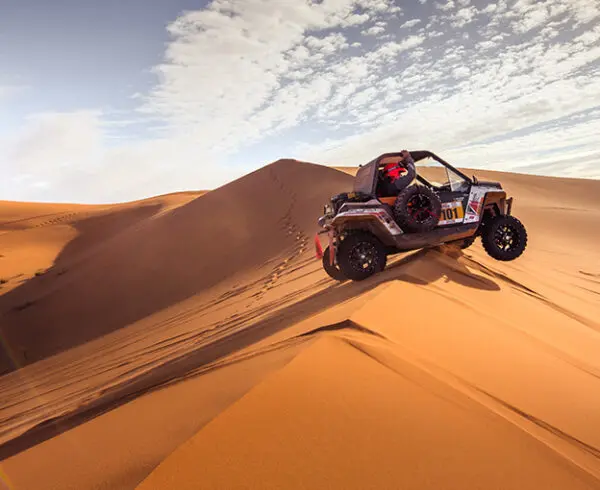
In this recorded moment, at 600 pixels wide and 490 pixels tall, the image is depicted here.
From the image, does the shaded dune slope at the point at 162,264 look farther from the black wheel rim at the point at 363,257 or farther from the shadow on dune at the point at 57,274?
the black wheel rim at the point at 363,257

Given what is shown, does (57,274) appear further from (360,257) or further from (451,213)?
(451,213)

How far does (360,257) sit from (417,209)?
1.07 meters

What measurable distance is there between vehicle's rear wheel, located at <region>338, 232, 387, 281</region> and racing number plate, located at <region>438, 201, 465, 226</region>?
44.9 inches

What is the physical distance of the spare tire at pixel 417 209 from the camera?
5555mm

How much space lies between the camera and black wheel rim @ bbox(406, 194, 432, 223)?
5.62 m

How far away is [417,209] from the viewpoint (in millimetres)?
5648

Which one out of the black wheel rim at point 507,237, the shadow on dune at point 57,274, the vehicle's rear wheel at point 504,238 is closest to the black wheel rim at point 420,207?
the vehicle's rear wheel at point 504,238

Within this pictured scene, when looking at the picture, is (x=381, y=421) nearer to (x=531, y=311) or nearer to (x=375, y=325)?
(x=375, y=325)

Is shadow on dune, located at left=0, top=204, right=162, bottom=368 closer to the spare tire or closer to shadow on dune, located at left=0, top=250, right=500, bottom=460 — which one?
shadow on dune, located at left=0, top=250, right=500, bottom=460

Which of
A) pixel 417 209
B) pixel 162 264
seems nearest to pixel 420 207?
pixel 417 209

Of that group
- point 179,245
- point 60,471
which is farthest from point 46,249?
point 60,471

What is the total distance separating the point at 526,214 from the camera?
16.7 m

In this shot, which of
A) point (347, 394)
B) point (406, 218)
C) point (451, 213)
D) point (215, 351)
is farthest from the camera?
point (451, 213)

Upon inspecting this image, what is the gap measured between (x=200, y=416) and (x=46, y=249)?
2544 centimetres
